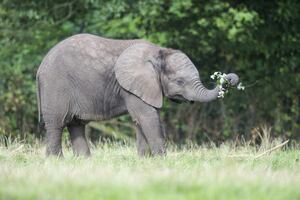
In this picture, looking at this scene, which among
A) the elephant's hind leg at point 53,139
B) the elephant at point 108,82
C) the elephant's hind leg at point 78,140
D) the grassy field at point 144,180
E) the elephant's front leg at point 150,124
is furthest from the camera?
the elephant's hind leg at point 78,140

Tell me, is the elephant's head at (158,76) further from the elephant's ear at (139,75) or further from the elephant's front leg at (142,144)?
the elephant's front leg at (142,144)

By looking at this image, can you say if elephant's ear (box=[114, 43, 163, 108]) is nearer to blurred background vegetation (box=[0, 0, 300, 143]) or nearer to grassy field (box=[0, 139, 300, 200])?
grassy field (box=[0, 139, 300, 200])

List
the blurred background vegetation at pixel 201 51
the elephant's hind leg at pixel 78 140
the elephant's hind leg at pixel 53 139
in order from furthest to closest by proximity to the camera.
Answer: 1. the blurred background vegetation at pixel 201 51
2. the elephant's hind leg at pixel 78 140
3. the elephant's hind leg at pixel 53 139

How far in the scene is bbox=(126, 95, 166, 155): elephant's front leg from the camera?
496 inches

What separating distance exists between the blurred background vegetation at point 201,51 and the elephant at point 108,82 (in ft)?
25.3

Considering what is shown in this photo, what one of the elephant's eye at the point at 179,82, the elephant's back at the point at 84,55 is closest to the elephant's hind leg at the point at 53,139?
the elephant's back at the point at 84,55

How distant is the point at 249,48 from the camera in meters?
22.0

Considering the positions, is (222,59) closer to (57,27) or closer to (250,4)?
(250,4)

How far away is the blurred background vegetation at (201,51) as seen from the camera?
71.1 feet

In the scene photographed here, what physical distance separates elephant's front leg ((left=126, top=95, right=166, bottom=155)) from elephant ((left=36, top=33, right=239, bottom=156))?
0.07 ft

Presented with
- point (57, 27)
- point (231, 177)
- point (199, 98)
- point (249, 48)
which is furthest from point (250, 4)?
point (231, 177)

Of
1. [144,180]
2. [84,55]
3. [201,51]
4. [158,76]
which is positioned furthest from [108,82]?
[201,51]

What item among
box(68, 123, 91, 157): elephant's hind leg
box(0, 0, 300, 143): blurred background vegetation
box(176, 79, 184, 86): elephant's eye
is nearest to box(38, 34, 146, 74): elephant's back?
box(176, 79, 184, 86): elephant's eye

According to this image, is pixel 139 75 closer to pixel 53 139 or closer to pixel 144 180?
pixel 53 139
